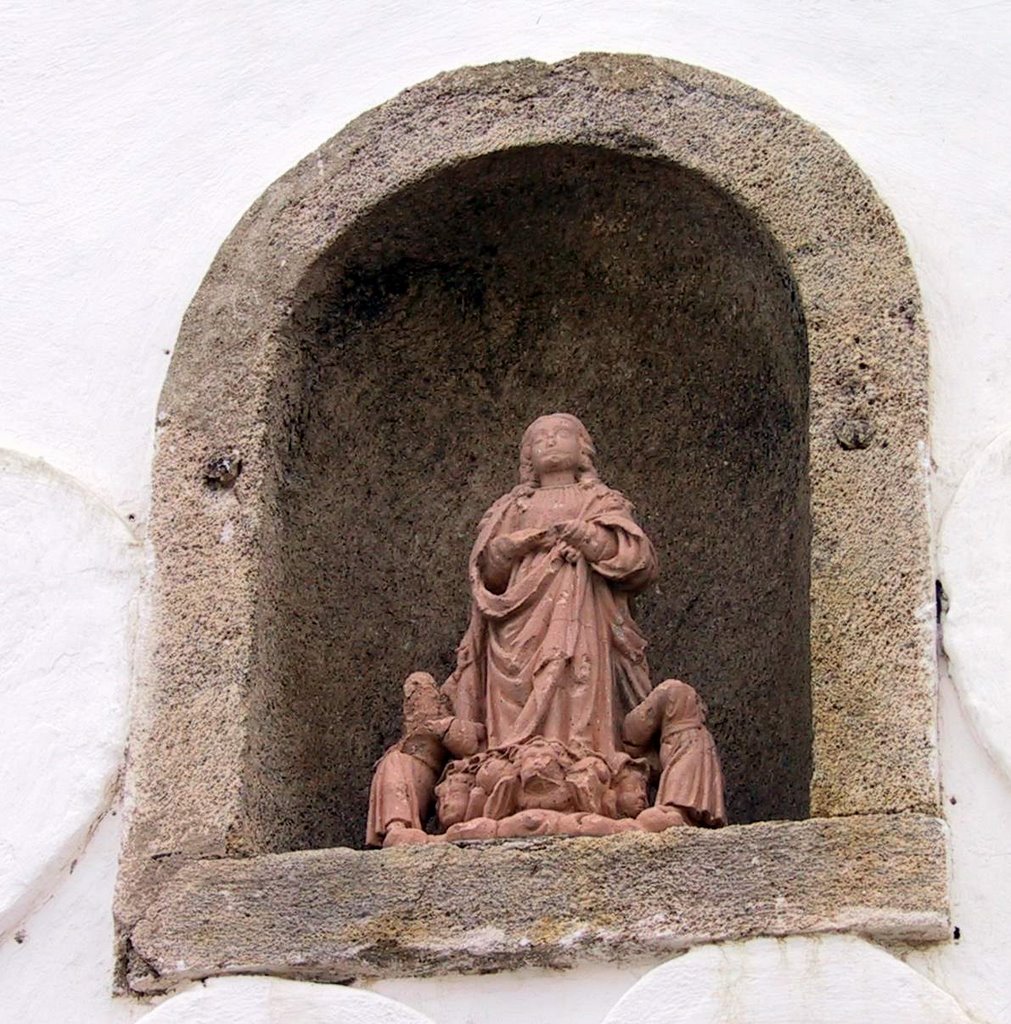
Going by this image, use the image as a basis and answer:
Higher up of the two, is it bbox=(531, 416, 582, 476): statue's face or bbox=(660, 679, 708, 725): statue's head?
bbox=(531, 416, 582, 476): statue's face

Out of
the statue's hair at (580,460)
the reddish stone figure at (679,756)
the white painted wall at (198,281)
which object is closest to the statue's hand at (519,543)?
the statue's hair at (580,460)

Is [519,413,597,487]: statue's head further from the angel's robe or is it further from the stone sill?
the stone sill

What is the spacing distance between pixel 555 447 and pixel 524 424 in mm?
575

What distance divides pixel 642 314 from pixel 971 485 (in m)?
1.32

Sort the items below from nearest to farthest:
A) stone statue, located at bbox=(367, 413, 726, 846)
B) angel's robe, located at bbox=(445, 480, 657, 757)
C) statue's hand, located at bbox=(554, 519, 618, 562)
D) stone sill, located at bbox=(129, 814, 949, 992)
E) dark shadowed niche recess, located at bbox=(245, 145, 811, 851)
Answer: stone sill, located at bbox=(129, 814, 949, 992)
stone statue, located at bbox=(367, 413, 726, 846)
angel's robe, located at bbox=(445, 480, 657, 757)
statue's hand, located at bbox=(554, 519, 618, 562)
dark shadowed niche recess, located at bbox=(245, 145, 811, 851)

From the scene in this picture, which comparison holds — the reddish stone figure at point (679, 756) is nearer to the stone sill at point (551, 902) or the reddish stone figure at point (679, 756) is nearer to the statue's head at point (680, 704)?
the statue's head at point (680, 704)

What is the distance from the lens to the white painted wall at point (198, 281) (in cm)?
554

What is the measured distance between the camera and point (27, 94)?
7012mm

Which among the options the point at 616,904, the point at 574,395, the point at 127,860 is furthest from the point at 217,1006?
the point at 574,395

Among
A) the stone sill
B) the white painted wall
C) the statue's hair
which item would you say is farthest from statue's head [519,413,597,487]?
the stone sill

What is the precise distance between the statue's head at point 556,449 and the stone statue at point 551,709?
0.01 metres

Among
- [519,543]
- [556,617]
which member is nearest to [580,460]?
Result: [519,543]

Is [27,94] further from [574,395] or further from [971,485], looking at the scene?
[971,485]

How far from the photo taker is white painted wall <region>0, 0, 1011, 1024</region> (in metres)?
5.54
